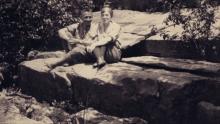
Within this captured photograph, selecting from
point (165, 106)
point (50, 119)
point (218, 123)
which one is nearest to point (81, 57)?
point (50, 119)

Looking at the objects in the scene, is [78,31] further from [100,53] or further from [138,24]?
[138,24]

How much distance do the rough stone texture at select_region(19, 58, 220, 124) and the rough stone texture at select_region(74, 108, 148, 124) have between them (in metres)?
0.29

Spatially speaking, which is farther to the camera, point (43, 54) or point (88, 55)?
point (43, 54)

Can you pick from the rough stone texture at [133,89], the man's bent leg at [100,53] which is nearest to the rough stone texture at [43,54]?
the rough stone texture at [133,89]

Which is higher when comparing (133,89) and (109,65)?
(109,65)

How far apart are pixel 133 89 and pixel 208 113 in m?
1.56

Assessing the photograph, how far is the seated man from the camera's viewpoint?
9.77 metres

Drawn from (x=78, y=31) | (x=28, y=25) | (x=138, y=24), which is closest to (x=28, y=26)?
(x=28, y=25)

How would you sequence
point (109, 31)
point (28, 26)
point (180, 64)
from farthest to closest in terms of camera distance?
point (28, 26)
point (109, 31)
point (180, 64)

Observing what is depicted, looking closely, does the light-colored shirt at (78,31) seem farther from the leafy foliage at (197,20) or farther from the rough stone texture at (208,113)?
the rough stone texture at (208,113)

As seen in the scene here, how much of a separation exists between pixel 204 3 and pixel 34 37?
615cm

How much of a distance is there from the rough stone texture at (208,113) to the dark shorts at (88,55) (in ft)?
8.22

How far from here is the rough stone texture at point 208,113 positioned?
7734mm

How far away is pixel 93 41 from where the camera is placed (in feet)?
33.8
